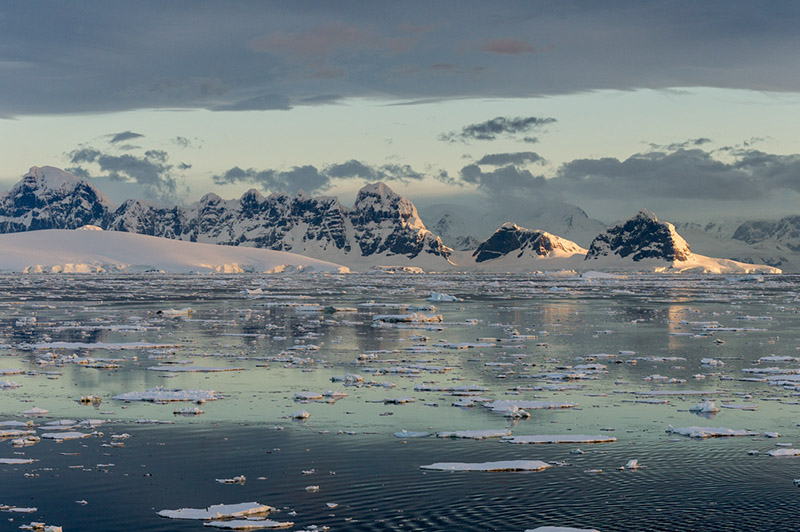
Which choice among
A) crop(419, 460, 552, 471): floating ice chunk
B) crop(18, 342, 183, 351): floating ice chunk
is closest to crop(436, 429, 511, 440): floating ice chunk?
crop(419, 460, 552, 471): floating ice chunk

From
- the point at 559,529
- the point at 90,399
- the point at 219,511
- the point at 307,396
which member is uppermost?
the point at 90,399

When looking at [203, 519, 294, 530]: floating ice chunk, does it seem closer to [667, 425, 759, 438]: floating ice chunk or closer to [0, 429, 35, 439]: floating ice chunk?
[0, 429, 35, 439]: floating ice chunk

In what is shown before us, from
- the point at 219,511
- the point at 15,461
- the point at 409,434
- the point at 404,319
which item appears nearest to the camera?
the point at 219,511

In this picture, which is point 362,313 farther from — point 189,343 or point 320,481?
point 320,481

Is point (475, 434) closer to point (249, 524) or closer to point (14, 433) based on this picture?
point (249, 524)

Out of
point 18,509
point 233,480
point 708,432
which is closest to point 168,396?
point 233,480

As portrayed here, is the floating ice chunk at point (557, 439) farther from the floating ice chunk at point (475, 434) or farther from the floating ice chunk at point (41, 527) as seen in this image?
the floating ice chunk at point (41, 527)
